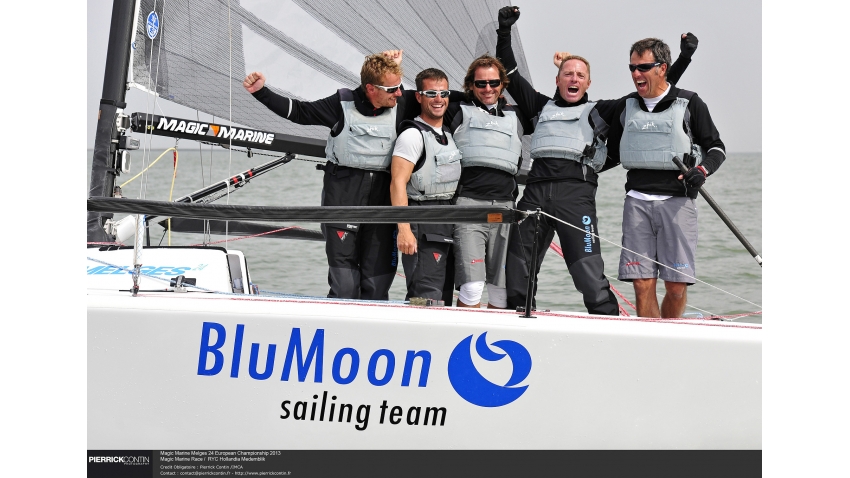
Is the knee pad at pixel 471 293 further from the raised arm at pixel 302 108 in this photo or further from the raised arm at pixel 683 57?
the raised arm at pixel 683 57

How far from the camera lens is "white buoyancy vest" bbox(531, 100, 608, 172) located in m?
2.89

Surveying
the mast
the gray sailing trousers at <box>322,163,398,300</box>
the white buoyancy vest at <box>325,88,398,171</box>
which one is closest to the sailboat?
the gray sailing trousers at <box>322,163,398,300</box>

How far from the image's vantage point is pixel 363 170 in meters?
2.93

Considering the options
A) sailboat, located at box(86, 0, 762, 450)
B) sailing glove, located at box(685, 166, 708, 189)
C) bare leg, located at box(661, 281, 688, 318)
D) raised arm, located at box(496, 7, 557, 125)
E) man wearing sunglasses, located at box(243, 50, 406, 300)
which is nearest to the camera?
sailboat, located at box(86, 0, 762, 450)

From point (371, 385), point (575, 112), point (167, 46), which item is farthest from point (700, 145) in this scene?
point (167, 46)

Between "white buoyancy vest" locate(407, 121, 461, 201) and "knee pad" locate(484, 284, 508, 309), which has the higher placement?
"white buoyancy vest" locate(407, 121, 461, 201)

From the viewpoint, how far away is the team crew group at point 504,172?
2805 millimetres

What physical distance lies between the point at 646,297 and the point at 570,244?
32 cm

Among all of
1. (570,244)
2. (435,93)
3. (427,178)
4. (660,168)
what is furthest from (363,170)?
(660,168)

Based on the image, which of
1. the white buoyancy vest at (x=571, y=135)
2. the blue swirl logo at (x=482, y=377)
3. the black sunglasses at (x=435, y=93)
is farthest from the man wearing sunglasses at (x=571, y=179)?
the blue swirl logo at (x=482, y=377)

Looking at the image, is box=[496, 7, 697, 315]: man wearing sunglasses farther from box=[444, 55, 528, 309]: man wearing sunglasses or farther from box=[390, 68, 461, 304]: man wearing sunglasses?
box=[390, 68, 461, 304]: man wearing sunglasses

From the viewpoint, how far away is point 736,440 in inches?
91.2

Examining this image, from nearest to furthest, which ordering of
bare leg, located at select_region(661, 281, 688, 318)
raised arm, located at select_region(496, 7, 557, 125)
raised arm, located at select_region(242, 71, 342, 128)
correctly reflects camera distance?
bare leg, located at select_region(661, 281, 688, 318)
raised arm, located at select_region(242, 71, 342, 128)
raised arm, located at select_region(496, 7, 557, 125)

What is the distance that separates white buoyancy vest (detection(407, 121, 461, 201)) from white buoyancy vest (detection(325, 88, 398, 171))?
11cm
